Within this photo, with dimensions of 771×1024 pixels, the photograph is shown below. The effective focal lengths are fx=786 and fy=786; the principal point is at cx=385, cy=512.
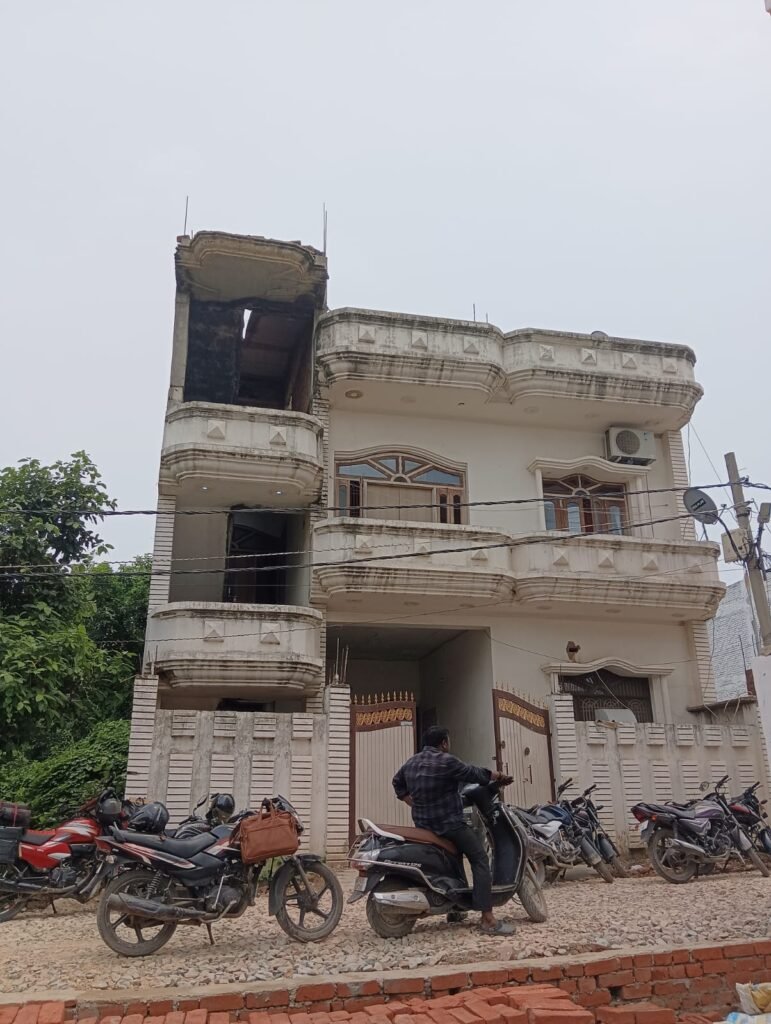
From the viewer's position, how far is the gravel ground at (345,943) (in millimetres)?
4699

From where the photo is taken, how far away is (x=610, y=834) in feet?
32.2

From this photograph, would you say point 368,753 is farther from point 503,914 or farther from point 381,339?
point 381,339

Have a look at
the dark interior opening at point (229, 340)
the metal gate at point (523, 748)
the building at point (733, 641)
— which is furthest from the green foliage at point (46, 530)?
the building at point (733, 641)

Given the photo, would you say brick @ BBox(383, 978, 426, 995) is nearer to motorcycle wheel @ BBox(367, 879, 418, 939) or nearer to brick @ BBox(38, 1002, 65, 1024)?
motorcycle wheel @ BBox(367, 879, 418, 939)

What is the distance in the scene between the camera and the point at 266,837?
5.43 metres

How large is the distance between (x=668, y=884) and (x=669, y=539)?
719cm

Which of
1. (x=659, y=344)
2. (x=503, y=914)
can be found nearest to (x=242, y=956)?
(x=503, y=914)

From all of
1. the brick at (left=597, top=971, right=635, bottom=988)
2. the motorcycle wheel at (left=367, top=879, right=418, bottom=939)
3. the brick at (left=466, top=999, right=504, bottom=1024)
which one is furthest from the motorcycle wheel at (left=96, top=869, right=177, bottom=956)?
the brick at (left=597, top=971, right=635, bottom=988)

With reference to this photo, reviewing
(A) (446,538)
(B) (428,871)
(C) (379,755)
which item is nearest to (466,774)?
(B) (428,871)

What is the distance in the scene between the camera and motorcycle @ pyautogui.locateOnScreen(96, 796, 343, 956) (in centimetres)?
523

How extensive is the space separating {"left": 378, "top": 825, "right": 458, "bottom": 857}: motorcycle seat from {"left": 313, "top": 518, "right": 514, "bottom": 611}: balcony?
6.37 m

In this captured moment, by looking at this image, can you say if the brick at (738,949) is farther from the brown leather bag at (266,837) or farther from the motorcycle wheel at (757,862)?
the motorcycle wheel at (757,862)

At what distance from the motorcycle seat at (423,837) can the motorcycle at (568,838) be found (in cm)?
198

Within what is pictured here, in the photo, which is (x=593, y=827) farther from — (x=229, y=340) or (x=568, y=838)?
(x=229, y=340)
